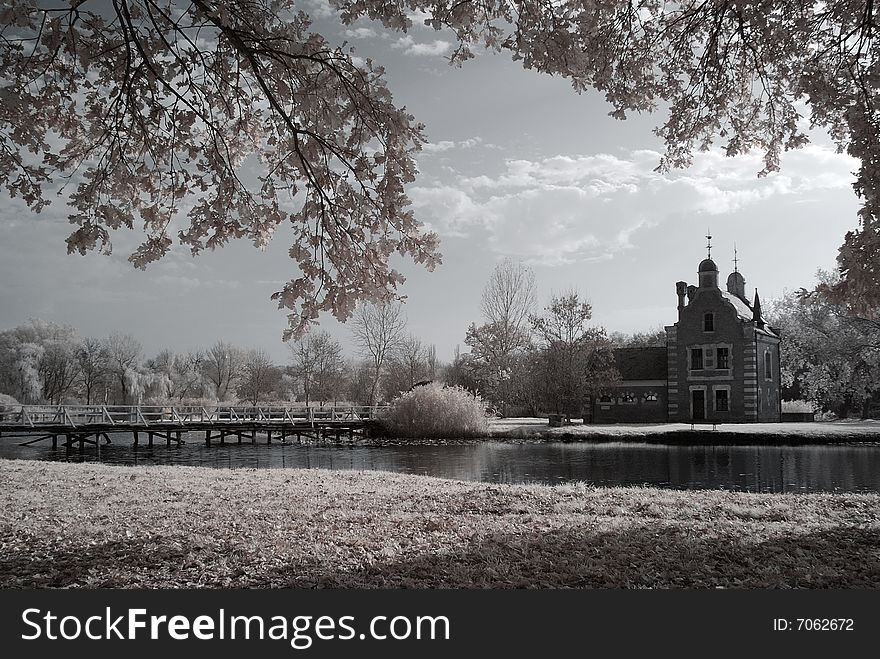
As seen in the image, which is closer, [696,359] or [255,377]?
[696,359]

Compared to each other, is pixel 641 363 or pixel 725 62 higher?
pixel 725 62

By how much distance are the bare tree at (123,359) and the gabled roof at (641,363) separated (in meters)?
34.0

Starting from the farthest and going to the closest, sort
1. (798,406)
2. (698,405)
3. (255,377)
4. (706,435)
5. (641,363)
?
1. (255,377)
2. (798,406)
3. (641,363)
4. (698,405)
5. (706,435)

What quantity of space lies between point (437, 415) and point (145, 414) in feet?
44.7

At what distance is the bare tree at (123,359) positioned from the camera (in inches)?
1873

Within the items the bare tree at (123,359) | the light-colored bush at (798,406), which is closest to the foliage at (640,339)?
the light-colored bush at (798,406)

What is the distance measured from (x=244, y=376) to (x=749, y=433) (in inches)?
1632

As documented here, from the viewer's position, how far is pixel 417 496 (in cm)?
878

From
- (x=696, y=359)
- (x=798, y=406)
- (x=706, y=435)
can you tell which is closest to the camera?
(x=706, y=435)

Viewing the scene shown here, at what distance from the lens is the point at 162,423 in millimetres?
31109

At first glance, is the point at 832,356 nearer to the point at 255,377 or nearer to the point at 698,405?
the point at 698,405

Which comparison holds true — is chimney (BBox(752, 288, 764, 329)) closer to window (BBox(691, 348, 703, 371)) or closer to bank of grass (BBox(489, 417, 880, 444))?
window (BBox(691, 348, 703, 371))

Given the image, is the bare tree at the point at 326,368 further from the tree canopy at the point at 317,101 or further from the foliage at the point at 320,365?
the tree canopy at the point at 317,101

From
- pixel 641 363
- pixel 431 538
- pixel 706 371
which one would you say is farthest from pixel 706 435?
pixel 431 538
